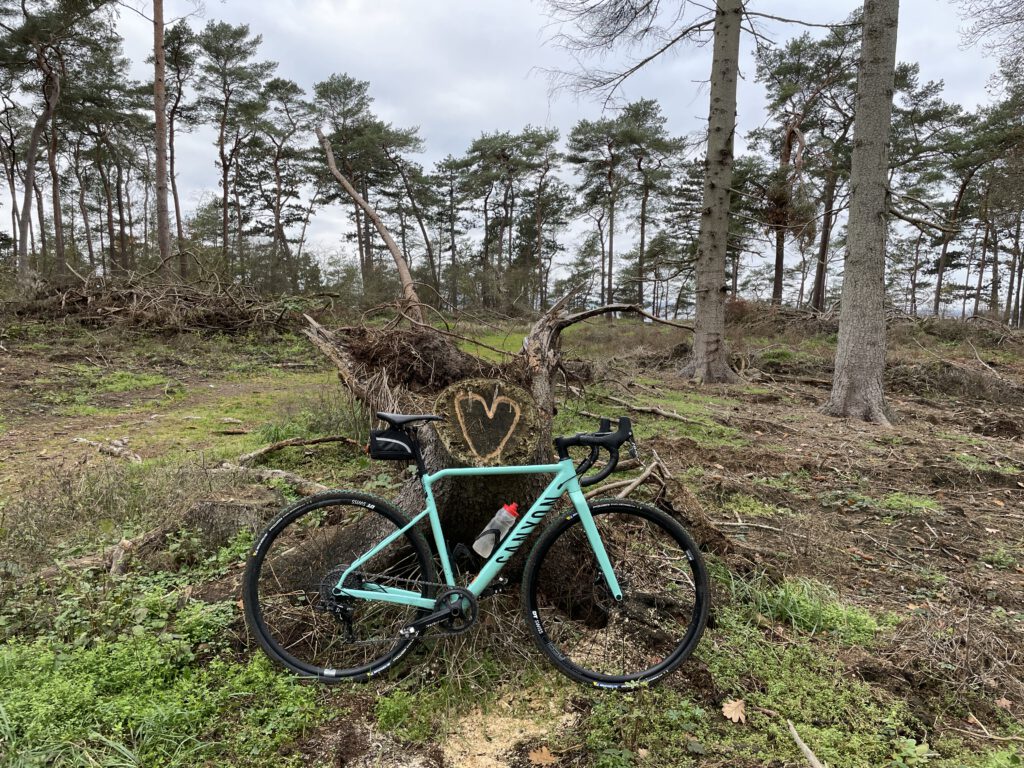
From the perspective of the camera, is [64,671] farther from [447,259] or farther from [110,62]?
[447,259]

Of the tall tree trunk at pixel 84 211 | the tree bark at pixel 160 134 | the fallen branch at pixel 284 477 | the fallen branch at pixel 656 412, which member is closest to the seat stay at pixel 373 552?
the fallen branch at pixel 284 477

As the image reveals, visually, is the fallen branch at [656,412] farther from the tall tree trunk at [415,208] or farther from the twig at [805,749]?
the tall tree trunk at [415,208]

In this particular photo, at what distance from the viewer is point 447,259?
37.6 meters

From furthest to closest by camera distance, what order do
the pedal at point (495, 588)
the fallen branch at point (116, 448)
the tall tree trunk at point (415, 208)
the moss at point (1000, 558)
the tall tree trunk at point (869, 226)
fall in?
1. the tall tree trunk at point (415, 208)
2. the tall tree trunk at point (869, 226)
3. the fallen branch at point (116, 448)
4. the moss at point (1000, 558)
5. the pedal at point (495, 588)

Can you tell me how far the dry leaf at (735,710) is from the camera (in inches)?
76.0

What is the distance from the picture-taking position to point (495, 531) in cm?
223

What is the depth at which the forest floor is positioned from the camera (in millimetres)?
1813

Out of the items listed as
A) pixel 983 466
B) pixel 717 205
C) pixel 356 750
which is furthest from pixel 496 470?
pixel 717 205

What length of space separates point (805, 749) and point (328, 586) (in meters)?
1.86

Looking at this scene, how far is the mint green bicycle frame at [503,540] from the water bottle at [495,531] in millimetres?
23

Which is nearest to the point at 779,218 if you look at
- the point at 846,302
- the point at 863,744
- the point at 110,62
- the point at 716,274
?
the point at 716,274

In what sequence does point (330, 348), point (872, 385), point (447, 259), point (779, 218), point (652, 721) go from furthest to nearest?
point (447, 259)
point (779, 218)
point (872, 385)
point (330, 348)
point (652, 721)

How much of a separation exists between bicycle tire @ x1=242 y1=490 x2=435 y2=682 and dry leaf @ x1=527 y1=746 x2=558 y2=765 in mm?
648

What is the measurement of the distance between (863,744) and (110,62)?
28.0 meters
